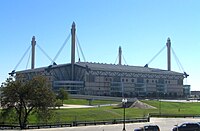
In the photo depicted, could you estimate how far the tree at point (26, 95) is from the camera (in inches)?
2298

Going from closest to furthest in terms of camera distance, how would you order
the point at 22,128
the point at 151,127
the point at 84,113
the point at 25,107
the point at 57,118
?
1. the point at 151,127
2. the point at 22,128
3. the point at 25,107
4. the point at 57,118
5. the point at 84,113

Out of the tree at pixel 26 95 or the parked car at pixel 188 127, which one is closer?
the parked car at pixel 188 127

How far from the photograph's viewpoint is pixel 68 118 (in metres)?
Result: 72.6

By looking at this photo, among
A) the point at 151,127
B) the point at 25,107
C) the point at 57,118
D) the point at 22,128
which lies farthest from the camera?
the point at 57,118

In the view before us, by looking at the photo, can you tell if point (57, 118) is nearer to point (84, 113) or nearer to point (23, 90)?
point (84, 113)

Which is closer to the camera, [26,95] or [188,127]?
[188,127]

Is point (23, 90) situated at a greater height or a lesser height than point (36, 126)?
greater

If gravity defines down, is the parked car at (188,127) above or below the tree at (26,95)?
below

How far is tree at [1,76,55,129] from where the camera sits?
5838 cm

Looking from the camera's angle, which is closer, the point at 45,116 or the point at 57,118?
the point at 45,116

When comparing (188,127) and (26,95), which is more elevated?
(26,95)

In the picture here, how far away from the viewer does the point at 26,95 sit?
58969 mm

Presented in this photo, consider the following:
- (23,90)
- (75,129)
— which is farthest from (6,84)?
(75,129)

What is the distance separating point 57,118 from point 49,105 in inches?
475
